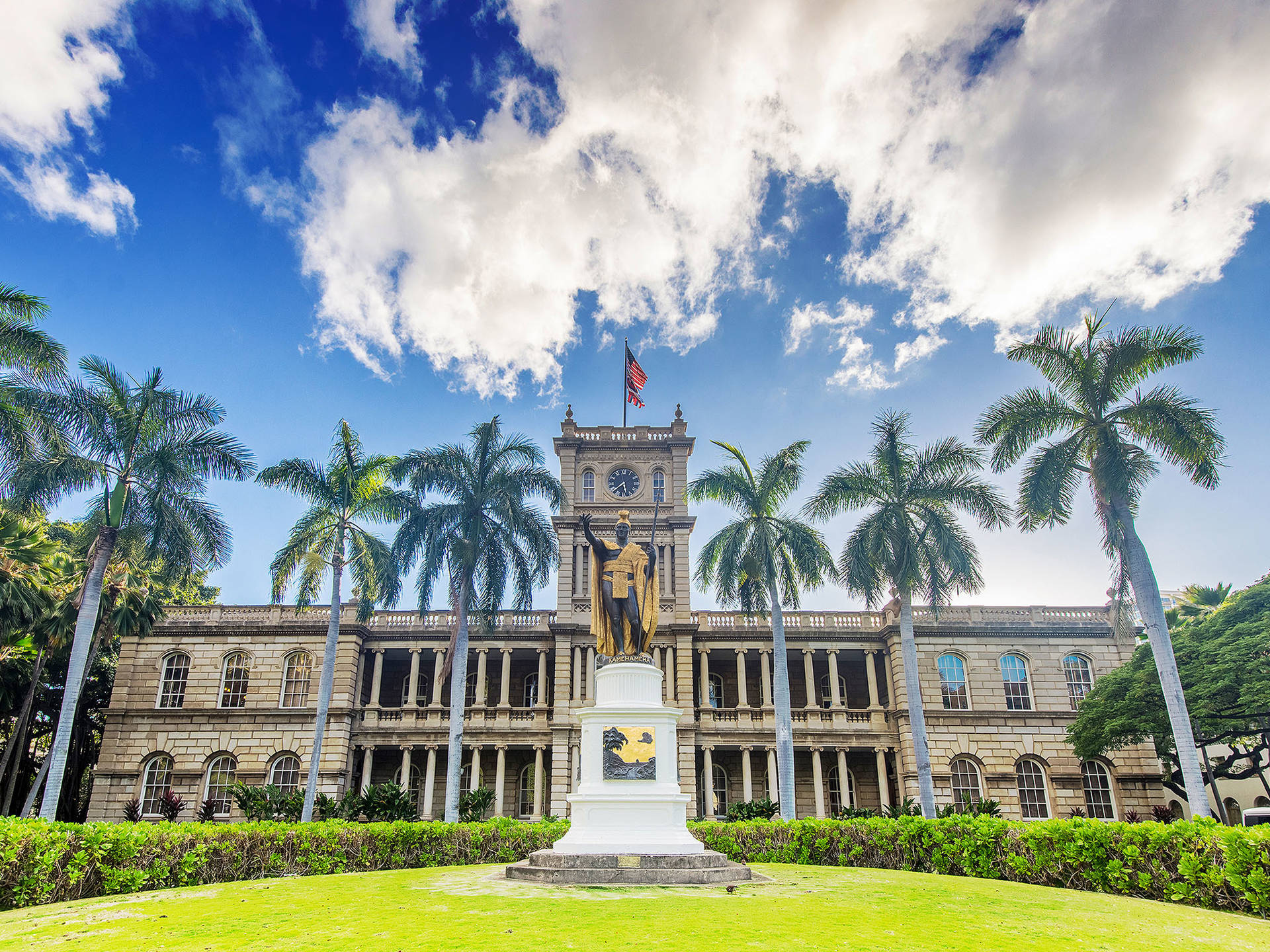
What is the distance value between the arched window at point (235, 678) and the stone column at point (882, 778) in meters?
25.2

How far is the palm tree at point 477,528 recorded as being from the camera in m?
24.2

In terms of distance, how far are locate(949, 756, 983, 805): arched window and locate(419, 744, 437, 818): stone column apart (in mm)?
19871

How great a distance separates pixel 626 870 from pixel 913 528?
1521 cm

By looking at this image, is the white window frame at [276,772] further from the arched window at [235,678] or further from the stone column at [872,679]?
the stone column at [872,679]

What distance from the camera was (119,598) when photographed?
90.9 feet

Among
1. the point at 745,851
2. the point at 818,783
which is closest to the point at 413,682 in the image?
the point at 818,783

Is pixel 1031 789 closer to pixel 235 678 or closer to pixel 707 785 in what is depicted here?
pixel 707 785

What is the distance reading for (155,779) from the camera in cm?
3048

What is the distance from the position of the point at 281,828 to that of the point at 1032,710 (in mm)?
27689

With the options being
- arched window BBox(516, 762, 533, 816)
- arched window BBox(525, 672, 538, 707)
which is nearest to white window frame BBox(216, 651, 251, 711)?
arched window BBox(525, 672, 538, 707)

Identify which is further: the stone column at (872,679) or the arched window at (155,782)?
the stone column at (872,679)

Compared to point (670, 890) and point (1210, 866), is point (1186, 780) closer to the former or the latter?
point (1210, 866)

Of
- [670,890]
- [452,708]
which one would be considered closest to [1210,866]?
[670,890]

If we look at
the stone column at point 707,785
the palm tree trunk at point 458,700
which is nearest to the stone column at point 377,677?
the palm tree trunk at point 458,700
